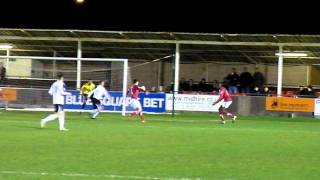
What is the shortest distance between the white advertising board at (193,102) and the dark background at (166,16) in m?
10.1

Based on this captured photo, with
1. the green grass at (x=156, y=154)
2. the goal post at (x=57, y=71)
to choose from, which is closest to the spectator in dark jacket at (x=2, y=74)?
the goal post at (x=57, y=71)

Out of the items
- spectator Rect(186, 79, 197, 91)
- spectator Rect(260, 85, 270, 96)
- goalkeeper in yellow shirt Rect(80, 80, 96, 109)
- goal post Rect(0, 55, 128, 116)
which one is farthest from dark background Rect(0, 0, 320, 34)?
goalkeeper in yellow shirt Rect(80, 80, 96, 109)

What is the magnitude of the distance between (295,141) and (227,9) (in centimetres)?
2933

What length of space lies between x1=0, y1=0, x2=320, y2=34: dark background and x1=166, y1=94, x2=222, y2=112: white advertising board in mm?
10117

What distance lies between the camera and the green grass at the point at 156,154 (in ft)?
35.8

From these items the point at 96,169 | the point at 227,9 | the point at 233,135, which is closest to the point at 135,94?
the point at 233,135

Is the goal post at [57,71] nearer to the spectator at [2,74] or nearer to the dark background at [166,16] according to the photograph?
the spectator at [2,74]

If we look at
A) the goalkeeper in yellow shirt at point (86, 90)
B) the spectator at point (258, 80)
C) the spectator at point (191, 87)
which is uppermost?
the spectator at point (258, 80)

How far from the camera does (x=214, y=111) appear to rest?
114ft

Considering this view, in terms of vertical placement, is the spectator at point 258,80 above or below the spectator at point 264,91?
above

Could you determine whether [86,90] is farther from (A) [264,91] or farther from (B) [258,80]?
(B) [258,80]

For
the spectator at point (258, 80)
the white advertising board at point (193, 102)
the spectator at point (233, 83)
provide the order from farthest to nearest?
the spectator at point (258, 80) < the spectator at point (233, 83) < the white advertising board at point (193, 102)

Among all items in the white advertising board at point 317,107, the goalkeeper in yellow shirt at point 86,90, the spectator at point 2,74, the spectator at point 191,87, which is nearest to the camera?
the goalkeeper in yellow shirt at point 86,90

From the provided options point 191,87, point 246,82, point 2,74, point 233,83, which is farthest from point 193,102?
point 2,74
